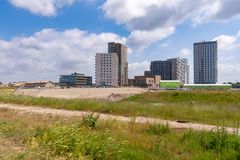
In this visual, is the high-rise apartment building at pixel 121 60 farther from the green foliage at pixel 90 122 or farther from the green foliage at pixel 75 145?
the green foliage at pixel 75 145

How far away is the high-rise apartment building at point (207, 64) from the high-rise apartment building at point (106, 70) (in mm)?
54231

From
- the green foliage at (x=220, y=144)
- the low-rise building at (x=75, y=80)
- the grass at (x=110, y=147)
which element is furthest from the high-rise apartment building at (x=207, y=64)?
the grass at (x=110, y=147)

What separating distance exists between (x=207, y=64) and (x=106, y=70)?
63525 millimetres

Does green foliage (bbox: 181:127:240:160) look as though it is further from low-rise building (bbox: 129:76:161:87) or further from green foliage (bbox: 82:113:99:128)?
low-rise building (bbox: 129:76:161:87)

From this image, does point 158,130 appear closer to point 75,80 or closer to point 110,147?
point 110,147

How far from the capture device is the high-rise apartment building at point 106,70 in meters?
164

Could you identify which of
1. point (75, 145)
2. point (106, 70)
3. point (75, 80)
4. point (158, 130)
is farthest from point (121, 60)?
point (75, 145)

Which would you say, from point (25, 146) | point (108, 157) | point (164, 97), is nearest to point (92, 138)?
point (108, 157)

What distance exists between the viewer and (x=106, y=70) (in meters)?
165

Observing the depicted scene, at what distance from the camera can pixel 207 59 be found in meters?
182

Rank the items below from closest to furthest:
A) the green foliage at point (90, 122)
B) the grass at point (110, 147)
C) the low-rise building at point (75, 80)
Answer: the grass at point (110, 147)
the green foliage at point (90, 122)
the low-rise building at point (75, 80)

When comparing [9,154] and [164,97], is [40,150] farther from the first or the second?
[164,97]

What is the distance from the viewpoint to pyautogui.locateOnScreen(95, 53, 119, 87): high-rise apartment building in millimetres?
164000

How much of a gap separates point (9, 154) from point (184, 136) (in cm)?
608
